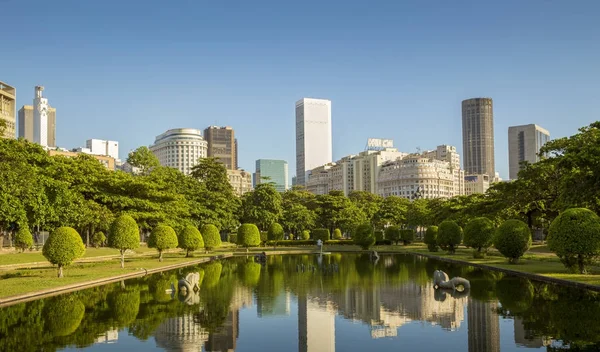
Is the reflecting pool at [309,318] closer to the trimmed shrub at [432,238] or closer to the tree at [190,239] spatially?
the tree at [190,239]

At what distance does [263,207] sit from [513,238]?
47.2 metres

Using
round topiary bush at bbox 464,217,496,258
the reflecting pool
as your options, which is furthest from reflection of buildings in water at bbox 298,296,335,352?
round topiary bush at bbox 464,217,496,258

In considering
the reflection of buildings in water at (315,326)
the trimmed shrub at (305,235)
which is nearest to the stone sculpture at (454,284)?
the reflection of buildings in water at (315,326)

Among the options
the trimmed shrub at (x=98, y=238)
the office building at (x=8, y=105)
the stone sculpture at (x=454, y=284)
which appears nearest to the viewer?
the stone sculpture at (x=454, y=284)

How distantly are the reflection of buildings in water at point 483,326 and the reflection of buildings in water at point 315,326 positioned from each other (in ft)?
12.4

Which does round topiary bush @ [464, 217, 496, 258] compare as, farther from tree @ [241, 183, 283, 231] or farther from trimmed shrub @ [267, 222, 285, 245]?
tree @ [241, 183, 283, 231]

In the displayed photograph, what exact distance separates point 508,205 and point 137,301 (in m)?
36.4

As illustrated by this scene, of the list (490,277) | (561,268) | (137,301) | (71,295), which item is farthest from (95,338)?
(561,268)

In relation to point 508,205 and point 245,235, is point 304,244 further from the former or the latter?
point 508,205

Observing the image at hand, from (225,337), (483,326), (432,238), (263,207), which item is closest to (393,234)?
(432,238)

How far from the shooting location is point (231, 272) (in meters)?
35.6

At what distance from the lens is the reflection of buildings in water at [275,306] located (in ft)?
64.2

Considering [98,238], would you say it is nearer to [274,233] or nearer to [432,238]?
[274,233]

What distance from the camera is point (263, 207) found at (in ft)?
256
